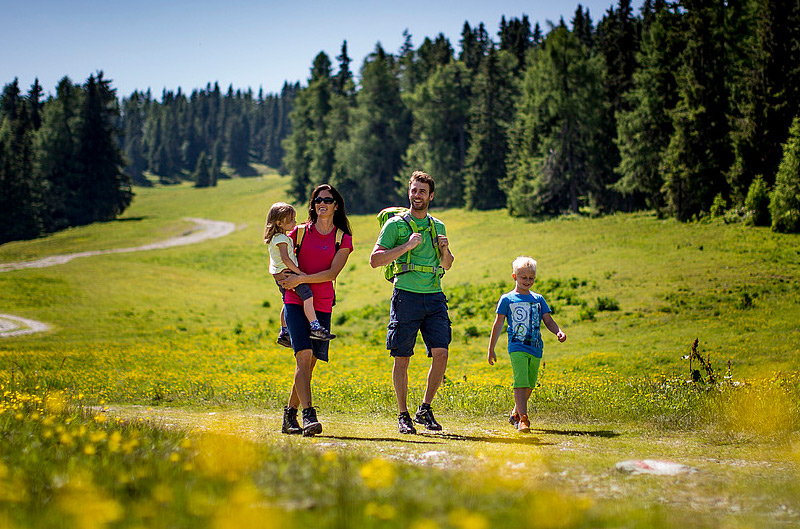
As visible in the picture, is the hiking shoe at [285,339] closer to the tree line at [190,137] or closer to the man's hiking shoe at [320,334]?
the man's hiking shoe at [320,334]

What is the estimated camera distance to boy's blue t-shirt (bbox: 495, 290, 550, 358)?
24.0 ft

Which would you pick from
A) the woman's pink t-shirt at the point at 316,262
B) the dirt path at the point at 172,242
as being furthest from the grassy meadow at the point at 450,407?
the dirt path at the point at 172,242

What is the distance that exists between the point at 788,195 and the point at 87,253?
52316 millimetres

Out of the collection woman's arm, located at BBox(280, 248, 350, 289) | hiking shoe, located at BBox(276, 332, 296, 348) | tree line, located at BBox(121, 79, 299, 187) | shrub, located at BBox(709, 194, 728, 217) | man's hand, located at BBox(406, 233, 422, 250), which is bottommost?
hiking shoe, located at BBox(276, 332, 296, 348)

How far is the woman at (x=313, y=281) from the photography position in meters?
6.70

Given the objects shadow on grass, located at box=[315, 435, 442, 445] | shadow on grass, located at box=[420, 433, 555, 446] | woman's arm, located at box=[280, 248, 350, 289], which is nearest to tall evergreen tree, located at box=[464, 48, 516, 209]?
woman's arm, located at box=[280, 248, 350, 289]

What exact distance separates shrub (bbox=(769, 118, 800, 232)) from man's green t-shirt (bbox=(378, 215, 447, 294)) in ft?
85.4

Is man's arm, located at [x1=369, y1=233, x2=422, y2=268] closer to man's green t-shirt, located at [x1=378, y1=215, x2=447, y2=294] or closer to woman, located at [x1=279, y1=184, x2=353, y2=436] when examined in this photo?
man's green t-shirt, located at [x1=378, y1=215, x2=447, y2=294]

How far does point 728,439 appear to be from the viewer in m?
6.54

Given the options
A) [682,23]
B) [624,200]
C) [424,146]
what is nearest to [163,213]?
[424,146]

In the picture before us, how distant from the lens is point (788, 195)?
2736 cm

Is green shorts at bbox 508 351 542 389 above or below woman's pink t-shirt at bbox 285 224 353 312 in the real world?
below

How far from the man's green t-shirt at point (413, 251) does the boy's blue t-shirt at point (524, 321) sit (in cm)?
96

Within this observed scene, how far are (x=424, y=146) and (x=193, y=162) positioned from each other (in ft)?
372
